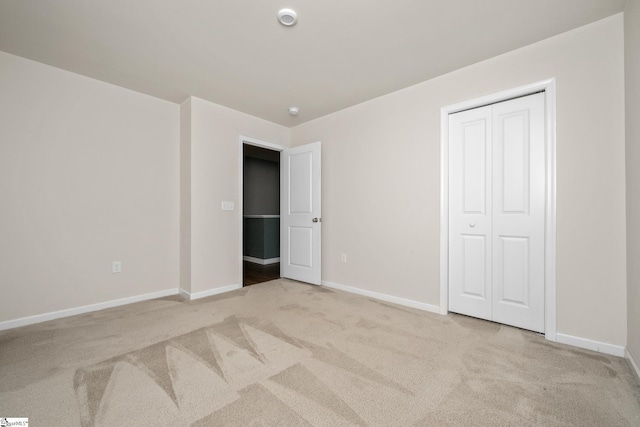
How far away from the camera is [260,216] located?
568cm

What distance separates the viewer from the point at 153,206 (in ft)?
11.1

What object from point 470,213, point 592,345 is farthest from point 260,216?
point 592,345

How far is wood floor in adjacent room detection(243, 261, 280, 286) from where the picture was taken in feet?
14.0

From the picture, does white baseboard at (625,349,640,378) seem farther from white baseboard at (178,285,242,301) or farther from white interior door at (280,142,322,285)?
white baseboard at (178,285,242,301)

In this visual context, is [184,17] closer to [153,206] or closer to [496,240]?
[153,206]

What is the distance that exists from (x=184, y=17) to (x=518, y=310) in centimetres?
364

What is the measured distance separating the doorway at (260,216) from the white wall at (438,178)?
1.73m

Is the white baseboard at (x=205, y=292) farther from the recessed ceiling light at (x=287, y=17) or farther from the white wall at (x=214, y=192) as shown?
the recessed ceiling light at (x=287, y=17)

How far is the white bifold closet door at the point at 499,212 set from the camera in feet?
7.68

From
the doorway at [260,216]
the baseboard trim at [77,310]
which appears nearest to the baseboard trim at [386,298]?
the doorway at [260,216]

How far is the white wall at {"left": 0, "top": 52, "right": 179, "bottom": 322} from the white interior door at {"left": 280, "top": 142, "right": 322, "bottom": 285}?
1.58 meters

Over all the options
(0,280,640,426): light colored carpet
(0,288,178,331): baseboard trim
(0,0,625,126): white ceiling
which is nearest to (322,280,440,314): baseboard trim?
(0,280,640,426): light colored carpet

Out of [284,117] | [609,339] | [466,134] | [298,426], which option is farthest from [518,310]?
[284,117]

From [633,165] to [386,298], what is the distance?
2.35 m
